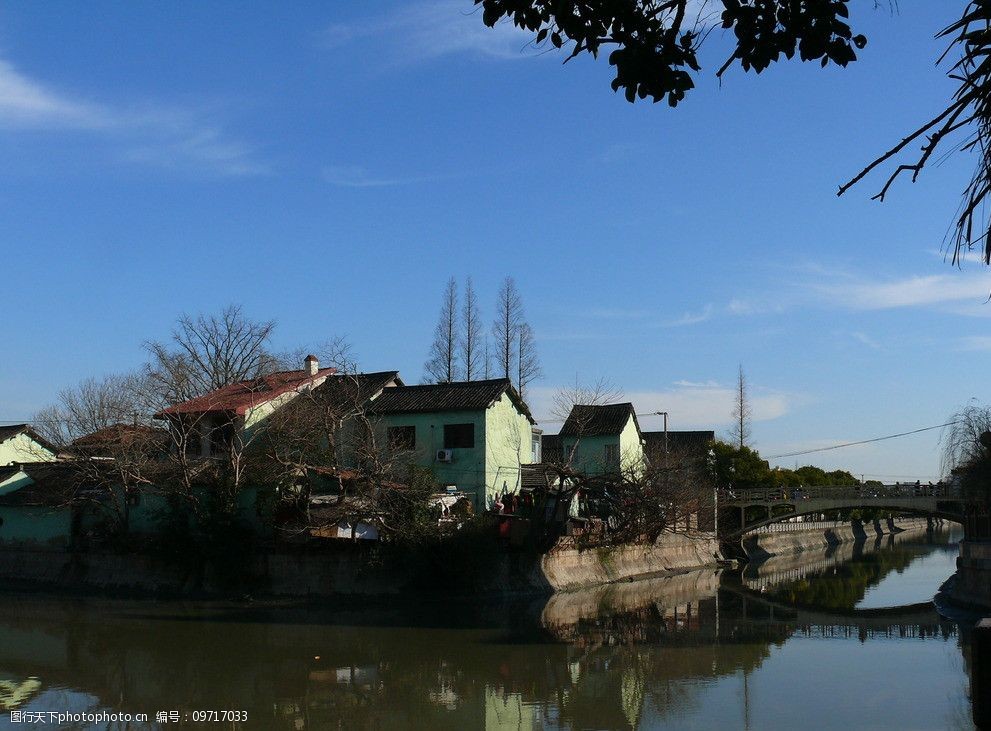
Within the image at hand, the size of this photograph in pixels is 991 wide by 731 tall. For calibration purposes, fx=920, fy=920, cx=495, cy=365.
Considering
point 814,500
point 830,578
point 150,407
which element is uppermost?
point 150,407

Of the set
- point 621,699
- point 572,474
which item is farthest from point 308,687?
point 572,474

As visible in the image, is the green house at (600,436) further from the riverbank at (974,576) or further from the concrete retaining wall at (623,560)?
the riverbank at (974,576)

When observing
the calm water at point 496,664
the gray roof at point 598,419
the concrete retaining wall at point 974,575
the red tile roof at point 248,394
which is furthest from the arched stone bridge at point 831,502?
the red tile roof at point 248,394

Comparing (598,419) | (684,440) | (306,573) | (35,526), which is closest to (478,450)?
(306,573)

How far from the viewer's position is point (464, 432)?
31.7m

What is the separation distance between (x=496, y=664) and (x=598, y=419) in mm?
23252

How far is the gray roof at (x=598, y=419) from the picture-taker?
39.7 metres

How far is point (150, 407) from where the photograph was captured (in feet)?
104

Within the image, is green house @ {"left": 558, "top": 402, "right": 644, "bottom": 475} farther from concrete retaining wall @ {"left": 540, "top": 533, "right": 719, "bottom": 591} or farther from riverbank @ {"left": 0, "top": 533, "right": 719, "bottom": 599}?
riverbank @ {"left": 0, "top": 533, "right": 719, "bottom": 599}

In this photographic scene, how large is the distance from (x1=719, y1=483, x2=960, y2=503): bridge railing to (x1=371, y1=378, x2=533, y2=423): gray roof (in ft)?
50.1

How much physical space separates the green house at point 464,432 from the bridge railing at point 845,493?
51.6ft

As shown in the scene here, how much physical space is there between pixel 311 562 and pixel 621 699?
13522mm

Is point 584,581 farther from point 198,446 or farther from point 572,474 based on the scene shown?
point 198,446

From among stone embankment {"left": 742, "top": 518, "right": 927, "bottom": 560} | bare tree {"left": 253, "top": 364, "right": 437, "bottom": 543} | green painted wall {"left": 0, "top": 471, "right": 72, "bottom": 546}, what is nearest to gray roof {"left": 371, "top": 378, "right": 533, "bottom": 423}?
bare tree {"left": 253, "top": 364, "right": 437, "bottom": 543}
